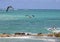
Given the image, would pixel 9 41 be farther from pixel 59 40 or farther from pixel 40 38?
pixel 59 40

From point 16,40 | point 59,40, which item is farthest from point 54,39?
point 16,40

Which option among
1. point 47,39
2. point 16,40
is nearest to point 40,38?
point 47,39

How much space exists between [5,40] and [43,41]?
102 cm

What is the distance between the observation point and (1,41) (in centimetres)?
635

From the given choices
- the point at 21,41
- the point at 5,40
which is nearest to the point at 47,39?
the point at 21,41

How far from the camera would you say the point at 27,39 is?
6.41 metres

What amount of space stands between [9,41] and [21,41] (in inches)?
12.5

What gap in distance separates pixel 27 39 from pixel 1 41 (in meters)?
0.70

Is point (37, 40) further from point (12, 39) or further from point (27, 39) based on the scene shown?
point (12, 39)

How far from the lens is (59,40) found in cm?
631

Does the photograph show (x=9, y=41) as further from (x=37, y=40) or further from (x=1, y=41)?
(x=37, y=40)

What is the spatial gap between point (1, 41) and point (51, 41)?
1.33m

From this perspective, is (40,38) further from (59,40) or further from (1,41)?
(1,41)

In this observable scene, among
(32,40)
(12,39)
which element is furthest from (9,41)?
(32,40)
